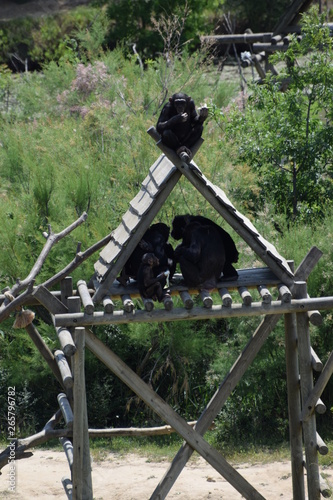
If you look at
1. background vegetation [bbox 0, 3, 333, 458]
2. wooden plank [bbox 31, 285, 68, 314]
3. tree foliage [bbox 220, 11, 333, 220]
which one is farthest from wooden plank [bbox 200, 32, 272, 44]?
wooden plank [bbox 31, 285, 68, 314]

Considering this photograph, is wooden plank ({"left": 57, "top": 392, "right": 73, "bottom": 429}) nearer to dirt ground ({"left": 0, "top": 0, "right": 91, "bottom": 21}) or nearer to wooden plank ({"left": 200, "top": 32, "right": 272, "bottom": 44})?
wooden plank ({"left": 200, "top": 32, "right": 272, "bottom": 44})

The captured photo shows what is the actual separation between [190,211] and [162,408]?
4.34 m

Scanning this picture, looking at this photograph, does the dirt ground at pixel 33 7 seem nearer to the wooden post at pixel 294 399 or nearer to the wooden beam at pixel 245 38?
the wooden beam at pixel 245 38

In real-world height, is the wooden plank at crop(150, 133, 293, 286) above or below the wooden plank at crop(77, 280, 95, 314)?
above

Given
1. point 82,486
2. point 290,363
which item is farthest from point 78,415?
point 290,363

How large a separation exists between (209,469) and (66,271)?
328cm

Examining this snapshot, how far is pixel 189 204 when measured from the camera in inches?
380

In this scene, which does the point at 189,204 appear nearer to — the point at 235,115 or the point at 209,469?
the point at 235,115

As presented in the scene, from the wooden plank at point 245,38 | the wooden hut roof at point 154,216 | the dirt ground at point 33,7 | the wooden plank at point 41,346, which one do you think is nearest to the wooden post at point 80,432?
the wooden hut roof at point 154,216

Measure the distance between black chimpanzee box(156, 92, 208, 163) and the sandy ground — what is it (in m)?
3.37

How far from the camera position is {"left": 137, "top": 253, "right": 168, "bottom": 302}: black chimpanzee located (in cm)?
515

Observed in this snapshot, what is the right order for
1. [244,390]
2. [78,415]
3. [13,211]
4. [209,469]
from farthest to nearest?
[13,211] → [244,390] → [209,469] → [78,415]

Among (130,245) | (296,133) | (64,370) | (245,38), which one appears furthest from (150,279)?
(245,38)

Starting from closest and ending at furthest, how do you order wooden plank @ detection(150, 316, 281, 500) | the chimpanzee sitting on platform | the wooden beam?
the chimpanzee sitting on platform → wooden plank @ detection(150, 316, 281, 500) → the wooden beam
